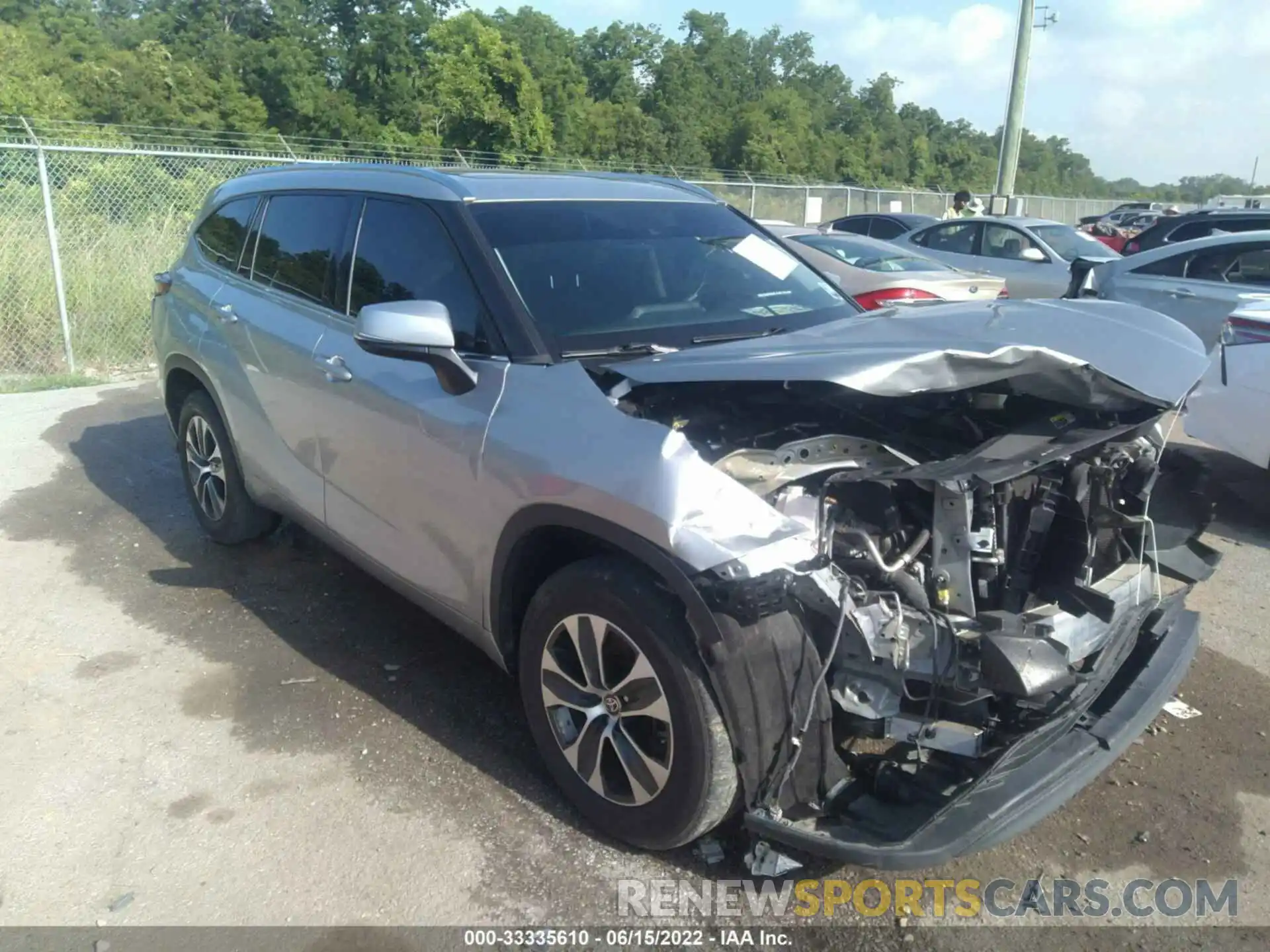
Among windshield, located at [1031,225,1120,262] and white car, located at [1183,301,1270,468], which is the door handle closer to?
white car, located at [1183,301,1270,468]

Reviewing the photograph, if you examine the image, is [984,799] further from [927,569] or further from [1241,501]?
[1241,501]

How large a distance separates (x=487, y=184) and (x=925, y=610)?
227 cm

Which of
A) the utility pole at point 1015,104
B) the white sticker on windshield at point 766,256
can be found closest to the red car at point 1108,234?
the utility pole at point 1015,104

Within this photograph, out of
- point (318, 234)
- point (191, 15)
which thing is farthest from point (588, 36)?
point (318, 234)

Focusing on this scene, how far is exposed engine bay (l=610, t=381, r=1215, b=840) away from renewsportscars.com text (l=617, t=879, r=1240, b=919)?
1.27 feet

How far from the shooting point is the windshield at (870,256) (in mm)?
9461

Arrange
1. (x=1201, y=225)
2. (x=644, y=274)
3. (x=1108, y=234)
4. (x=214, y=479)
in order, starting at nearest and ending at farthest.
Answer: (x=644, y=274) < (x=214, y=479) < (x=1201, y=225) < (x=1108, y=234)

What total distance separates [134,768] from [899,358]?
2.90 metres

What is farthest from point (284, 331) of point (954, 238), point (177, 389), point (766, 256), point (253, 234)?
point (954, 238)

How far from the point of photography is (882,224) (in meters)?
17.2

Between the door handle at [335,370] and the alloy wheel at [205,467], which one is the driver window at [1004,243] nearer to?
the alloy wheel at [205,467]

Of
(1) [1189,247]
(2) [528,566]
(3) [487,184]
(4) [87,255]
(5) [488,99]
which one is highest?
(5) [488,99]

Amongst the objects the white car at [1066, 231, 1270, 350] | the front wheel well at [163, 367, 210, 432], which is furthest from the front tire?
the white car at [1066, 231, 1270, 350]

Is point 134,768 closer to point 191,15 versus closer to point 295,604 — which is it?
point 295,604
